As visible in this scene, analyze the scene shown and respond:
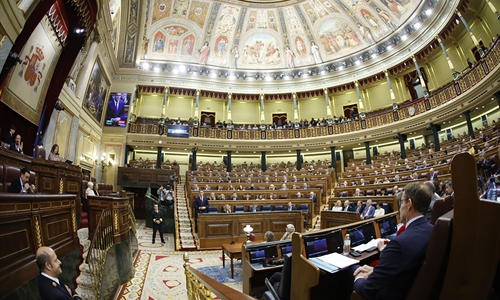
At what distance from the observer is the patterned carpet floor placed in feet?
13.4

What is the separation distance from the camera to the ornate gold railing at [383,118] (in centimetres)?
981

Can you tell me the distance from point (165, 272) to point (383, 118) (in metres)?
14.5

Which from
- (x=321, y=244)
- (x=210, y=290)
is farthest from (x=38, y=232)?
(x=321, y=244)

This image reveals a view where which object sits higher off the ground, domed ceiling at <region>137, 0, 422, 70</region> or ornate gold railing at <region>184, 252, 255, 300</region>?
domed ceiling at <region>137, 0, 422, 70</region>

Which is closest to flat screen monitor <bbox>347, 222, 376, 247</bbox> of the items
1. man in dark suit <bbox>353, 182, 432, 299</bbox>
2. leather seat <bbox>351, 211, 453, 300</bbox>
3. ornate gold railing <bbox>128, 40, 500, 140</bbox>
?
man in dark suit <bbox>353, 182, 432, 299</bbox>

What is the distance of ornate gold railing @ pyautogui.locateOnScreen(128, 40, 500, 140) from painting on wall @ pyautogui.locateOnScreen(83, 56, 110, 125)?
7.49 feet

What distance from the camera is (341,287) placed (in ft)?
6.81

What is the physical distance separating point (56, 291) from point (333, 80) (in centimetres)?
1863

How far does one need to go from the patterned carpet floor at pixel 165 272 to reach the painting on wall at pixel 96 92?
26.9ft

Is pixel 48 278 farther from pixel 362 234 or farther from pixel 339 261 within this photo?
pixel 362 234

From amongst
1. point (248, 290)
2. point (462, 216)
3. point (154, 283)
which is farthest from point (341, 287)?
point (154, 283)

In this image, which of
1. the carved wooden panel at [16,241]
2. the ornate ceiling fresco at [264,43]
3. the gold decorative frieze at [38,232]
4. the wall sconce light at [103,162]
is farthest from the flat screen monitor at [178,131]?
the carved wooden panel at [16,241]

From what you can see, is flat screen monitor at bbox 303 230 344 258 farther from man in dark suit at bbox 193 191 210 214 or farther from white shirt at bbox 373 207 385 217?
man in dark suit at bbox 193 191 210 214

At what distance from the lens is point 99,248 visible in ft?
12.6
